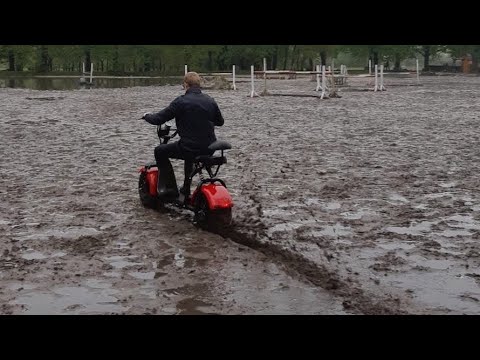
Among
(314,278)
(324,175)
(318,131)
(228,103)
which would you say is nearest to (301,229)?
(314,278)

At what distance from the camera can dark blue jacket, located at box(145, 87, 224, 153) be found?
7461 millimetres

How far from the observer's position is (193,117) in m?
7.48

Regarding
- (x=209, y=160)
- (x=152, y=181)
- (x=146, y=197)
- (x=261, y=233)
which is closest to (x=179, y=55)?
(x=146, y=197)

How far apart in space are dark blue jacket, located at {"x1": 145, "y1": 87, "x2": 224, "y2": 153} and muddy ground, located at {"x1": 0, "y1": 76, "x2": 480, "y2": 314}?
43.0 inches

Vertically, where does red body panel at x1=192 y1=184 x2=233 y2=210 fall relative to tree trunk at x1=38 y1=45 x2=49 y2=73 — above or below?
below

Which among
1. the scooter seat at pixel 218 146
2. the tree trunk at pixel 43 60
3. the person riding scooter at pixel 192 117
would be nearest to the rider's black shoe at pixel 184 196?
the person riding scooter at pixel 192 117

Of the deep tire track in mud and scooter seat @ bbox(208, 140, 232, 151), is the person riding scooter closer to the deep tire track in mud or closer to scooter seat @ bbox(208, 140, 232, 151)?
scooter seat @ bbox(208, 140, 232, 151)

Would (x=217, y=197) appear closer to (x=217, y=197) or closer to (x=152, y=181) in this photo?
(x=217, y=197)

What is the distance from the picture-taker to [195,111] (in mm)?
7461

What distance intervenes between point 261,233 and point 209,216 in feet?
2.16

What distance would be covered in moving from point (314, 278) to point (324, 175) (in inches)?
207

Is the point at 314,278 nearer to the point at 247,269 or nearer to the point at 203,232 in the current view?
the point at 247,269

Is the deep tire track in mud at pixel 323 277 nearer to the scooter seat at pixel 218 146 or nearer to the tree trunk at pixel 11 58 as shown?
the scooter seat at pixel 218 146

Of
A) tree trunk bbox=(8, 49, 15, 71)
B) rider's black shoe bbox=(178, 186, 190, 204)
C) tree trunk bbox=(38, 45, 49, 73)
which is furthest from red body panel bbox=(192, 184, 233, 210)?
tree trunk bbox=(38, 45, 49, 73)
